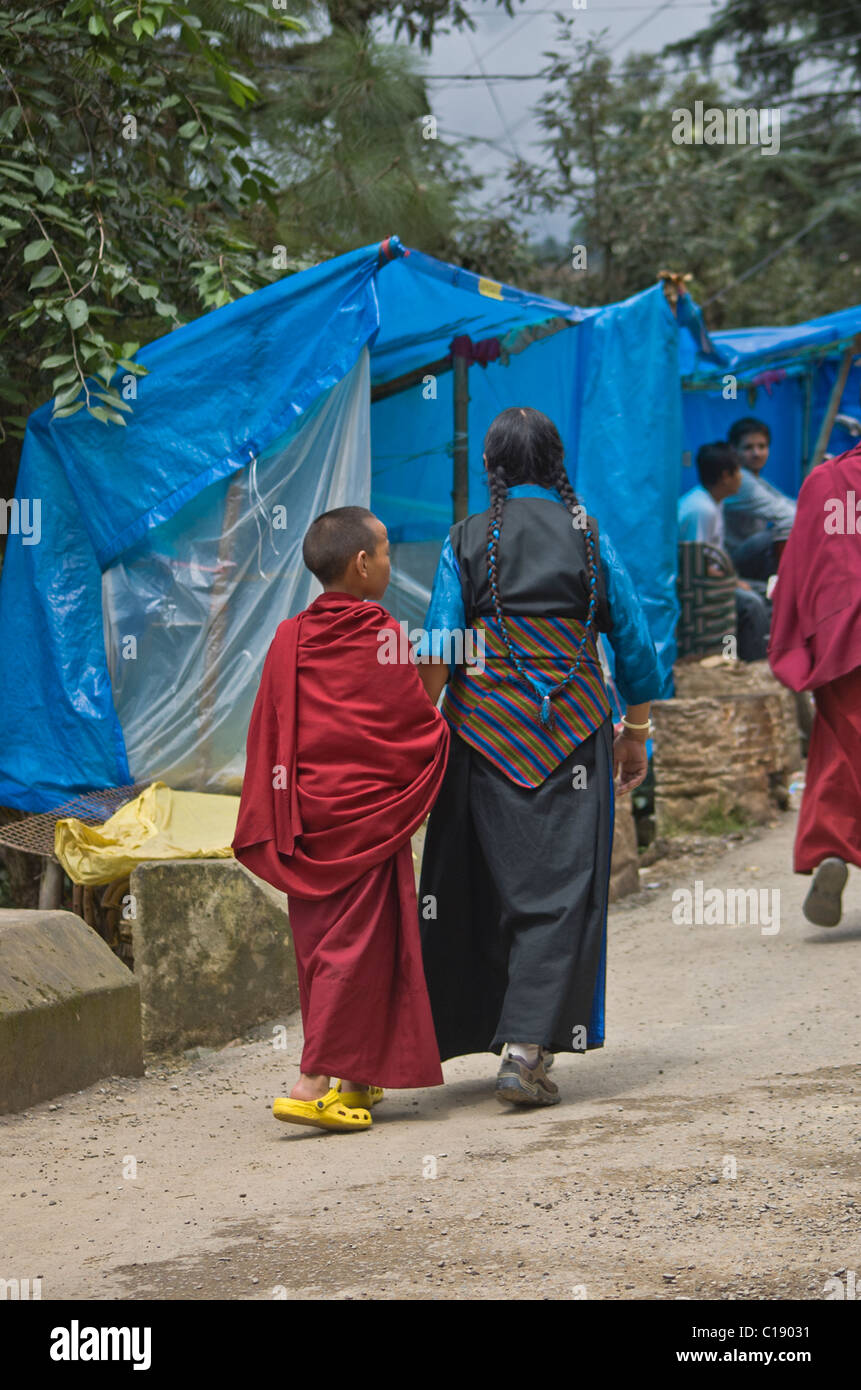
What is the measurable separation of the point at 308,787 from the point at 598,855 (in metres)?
0.74

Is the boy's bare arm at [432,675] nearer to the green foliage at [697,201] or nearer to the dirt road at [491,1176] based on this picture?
the dirt road at [491,1176]

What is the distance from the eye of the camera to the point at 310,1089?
3.62 m

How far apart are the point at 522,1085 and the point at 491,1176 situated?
579mm

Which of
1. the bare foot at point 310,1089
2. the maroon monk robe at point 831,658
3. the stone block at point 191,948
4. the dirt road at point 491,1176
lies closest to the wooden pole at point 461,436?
the maroon monk robe at point 831,658

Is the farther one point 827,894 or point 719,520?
point 719,520

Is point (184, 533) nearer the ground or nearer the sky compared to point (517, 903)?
nearer the sky

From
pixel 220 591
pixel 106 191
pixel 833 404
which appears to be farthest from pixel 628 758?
pixel 833 404

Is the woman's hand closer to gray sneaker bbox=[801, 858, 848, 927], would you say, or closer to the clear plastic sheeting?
gray sneaker bbox=[801, 858, 848, 927]

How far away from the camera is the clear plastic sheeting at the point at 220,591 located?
548cm

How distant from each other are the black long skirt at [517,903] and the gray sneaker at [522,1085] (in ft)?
0.21

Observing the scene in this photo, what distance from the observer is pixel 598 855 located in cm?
380

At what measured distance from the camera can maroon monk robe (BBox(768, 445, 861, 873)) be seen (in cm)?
532

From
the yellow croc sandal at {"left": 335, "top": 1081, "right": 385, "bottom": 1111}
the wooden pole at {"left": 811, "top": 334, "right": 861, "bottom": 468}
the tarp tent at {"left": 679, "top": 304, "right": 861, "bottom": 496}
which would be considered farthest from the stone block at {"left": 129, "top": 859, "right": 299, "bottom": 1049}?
the wooden pole at {"left": 811, "top": 334, "right": 861, "bottom": 468}

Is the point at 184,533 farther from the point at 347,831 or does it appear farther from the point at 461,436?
the point at 347,831
